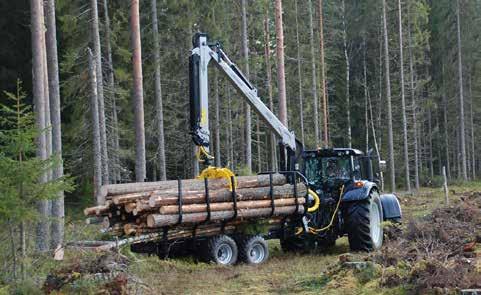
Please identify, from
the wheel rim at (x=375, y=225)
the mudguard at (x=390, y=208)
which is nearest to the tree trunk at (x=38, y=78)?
the wheel rim at (x=375, y=225)

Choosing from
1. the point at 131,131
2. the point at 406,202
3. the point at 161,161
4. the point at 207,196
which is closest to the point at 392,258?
the point at 207,196

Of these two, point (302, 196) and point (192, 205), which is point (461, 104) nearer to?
point (302, 196)

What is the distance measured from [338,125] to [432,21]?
11.0m

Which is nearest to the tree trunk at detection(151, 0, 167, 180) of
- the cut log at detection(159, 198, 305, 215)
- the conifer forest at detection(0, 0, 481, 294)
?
the conifer forest at detection(0, 0, 481, 294)

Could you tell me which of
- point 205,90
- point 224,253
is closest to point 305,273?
point 224,253

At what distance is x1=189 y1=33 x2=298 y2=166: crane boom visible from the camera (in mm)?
12758

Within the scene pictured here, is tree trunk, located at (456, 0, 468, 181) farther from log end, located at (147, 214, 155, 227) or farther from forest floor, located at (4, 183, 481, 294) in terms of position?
log end, located at (147, 214, 155, 227)

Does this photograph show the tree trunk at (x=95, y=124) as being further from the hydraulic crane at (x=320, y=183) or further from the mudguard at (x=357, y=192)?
the mudguard at (x=357, y=192)

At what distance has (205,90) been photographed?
1309cm

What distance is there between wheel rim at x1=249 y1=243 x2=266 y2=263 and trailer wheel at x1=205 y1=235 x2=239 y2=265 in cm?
42

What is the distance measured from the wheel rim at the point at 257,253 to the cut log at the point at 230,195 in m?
1.11

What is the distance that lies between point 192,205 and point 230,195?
99 cm

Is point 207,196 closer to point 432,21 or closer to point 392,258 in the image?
point 392,258

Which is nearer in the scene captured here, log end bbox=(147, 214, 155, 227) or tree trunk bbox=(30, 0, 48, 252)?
log end bbox=(147, 214, 155, 227)
